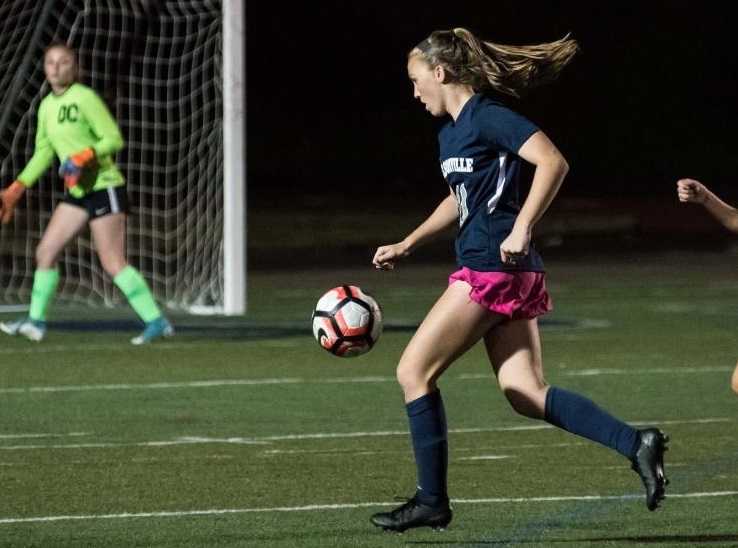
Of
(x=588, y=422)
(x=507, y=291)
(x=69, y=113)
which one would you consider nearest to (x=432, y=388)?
(x=507, y=291)

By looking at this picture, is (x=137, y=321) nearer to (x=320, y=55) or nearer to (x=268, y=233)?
(x=268, y=233)

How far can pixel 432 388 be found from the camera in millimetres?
7336

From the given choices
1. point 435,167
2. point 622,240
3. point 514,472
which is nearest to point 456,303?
point 514,472

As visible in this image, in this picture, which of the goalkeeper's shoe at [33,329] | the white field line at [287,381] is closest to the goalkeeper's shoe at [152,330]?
the goalkeeper's shoe at [33,329]

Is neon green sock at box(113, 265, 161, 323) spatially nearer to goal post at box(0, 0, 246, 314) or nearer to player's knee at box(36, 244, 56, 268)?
player's knee at box(36, 244, 56, 268)

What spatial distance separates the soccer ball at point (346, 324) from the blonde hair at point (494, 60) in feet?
3.44

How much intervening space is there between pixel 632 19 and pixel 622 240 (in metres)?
20.8

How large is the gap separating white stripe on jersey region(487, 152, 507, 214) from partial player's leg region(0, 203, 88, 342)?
7.77m

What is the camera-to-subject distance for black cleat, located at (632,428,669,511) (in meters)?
7.08

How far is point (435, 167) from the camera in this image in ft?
153

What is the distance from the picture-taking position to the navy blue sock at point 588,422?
7219mm

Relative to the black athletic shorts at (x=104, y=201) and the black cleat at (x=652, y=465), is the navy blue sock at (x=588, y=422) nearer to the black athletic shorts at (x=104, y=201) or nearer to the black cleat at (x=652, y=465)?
the black cleat at (x=652, y=465)

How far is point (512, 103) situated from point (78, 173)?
33.1 m

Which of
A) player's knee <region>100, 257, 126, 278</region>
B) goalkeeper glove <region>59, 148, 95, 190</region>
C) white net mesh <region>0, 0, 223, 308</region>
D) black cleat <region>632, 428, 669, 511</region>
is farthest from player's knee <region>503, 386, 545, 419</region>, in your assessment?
white net mesh <region>0, 0, 223, 308</region>
